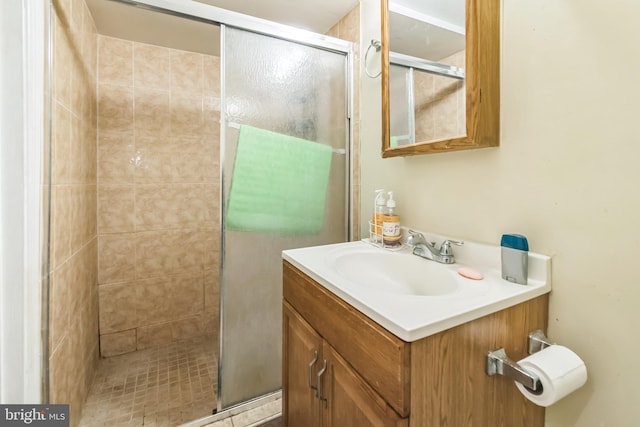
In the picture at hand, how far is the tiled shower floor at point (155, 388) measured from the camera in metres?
1.35

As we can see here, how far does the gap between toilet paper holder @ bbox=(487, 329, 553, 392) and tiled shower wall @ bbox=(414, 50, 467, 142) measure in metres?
0.60

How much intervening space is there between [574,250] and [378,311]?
531mm

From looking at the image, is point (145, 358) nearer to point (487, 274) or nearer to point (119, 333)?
point (119, 333)

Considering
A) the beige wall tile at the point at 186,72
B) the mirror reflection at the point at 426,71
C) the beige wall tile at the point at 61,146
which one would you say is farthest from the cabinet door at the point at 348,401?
the beige wall tile at the point at 186,72

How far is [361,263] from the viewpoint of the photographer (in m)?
1.04

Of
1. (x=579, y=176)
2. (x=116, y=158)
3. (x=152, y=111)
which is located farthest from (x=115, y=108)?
(x=579, y=176)

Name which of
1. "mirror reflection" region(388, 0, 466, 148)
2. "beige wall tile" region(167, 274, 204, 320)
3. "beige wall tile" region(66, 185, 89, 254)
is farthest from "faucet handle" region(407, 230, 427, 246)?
"beige wall tile" region(167, 274, 204, 320)

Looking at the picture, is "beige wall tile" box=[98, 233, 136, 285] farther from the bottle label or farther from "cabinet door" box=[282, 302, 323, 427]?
the bottle label

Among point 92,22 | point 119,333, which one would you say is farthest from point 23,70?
point 119,333

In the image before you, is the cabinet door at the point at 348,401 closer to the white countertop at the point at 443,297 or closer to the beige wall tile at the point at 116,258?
the white countertop at the point at 443,297

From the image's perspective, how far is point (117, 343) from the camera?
6.12ft

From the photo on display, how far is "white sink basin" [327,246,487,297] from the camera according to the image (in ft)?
2.83

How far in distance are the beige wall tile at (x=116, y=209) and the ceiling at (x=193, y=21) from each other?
0.97m

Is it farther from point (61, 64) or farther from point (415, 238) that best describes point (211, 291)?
point (415, 238)
